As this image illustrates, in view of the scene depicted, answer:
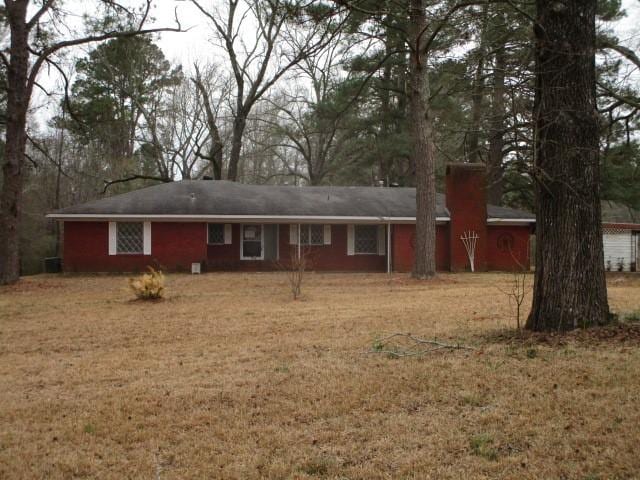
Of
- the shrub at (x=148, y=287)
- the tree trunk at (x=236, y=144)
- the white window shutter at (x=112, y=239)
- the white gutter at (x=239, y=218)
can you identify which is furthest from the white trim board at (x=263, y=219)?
the tree trunk at (x=236, y=144)

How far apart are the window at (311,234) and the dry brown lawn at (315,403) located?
13.0 meters

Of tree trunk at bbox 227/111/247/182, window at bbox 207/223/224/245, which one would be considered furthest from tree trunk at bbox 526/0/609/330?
tree trunk at bbox 227/111/247/182

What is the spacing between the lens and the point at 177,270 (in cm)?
2023

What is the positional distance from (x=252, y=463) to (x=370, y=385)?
1775 mm

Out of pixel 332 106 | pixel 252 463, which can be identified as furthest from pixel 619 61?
pixel 332 106

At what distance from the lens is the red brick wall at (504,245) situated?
21.8 meters

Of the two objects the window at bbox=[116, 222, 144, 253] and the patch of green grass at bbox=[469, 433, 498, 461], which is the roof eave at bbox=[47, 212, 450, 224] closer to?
the window at bbox=[116, 222, 144, 253]

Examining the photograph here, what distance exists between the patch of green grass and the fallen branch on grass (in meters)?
2.34

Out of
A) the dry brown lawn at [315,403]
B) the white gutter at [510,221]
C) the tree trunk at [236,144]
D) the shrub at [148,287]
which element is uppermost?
the tree trunk at [236,144]

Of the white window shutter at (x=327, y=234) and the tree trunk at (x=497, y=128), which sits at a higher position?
the tree trunk at (x=497, y=128)

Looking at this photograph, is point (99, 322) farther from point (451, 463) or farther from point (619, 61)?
point (619, 61)

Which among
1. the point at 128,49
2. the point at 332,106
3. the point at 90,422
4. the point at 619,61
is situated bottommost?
the point at 90,422

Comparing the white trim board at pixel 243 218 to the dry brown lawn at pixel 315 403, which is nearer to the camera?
the dry brown lawn at pixel 315 403

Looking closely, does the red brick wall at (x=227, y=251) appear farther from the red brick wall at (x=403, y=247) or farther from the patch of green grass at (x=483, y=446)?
the patch of green grass at (x=483, y=446)
